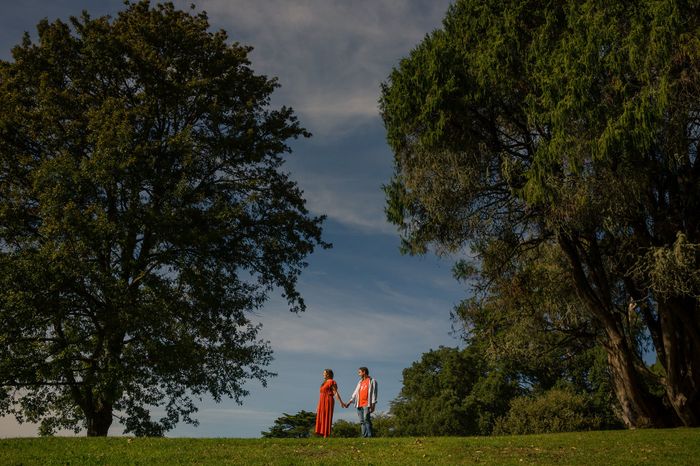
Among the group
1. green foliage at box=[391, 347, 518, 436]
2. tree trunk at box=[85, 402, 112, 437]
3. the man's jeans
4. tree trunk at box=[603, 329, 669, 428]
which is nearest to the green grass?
the man's jeans

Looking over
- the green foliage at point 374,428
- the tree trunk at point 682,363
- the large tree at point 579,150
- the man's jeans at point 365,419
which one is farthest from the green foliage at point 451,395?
the man's jeans at point 365,419

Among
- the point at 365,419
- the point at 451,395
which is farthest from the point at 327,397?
the point at 451,395

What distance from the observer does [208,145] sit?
2325 cm

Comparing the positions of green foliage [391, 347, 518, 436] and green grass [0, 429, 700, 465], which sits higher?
green foliage [391, 347, 518, 436]

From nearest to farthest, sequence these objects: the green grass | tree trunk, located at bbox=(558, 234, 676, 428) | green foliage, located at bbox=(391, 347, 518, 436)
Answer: the green grass
tree trunk, located at bbox=(558, 234, 676, 428)
green foliage, located at bbox=(391, 347, 518, 436)

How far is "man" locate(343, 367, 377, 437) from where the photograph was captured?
16.1m

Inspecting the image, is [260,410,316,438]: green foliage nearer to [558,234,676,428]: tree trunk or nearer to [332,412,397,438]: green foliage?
[332,412,397,438]: green foliage

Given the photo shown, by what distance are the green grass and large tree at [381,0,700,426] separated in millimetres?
4845

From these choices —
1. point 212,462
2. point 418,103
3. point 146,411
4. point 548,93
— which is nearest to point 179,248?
point 146,411

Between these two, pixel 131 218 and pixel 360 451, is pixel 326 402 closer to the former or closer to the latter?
pixel 360 451

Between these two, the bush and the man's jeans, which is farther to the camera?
the bush

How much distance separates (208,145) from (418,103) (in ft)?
27.8

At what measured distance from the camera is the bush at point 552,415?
1800 inches

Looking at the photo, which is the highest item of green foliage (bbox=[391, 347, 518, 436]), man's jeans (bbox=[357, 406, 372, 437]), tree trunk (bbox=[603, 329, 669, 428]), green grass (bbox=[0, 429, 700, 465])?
green foliage (bbox=[391, 347, 518, 436])
